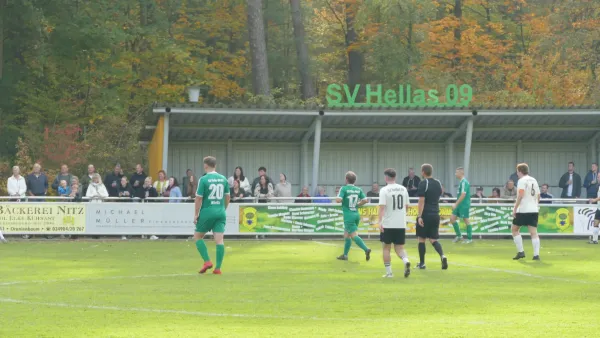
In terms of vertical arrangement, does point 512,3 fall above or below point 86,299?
above

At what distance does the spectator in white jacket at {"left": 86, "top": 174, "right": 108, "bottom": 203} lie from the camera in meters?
29.9

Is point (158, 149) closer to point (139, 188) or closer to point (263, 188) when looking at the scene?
point (139, 188)

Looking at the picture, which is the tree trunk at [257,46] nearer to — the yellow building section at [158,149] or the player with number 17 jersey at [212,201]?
the yellow building section at [158,149]

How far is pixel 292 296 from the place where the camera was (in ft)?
45.6

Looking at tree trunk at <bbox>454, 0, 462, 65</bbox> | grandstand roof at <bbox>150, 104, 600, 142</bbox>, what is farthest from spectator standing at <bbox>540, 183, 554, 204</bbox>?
tree trunk at <bbox>454, 0, 462, 65</bbox>

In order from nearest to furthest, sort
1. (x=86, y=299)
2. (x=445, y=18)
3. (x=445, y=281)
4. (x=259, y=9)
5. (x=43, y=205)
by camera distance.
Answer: (x=86, y=299) → (x=445, y=281) → (x=43, y=205) → (x=259, y=9) → (x=445, y=18)

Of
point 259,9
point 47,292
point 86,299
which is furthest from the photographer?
point 259,9

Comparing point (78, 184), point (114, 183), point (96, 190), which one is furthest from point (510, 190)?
point (78, 184)

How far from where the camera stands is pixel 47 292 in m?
14.6

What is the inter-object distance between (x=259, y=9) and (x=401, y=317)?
33.0 metres

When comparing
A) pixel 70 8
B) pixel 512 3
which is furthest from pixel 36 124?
pixel 512 3

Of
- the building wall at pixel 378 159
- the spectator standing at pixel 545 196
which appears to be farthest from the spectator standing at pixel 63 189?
the spectator standing at pixel 545 196

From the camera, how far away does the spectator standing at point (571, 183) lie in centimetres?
A: 3416

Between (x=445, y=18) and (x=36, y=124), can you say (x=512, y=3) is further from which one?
(x=36, y=124)
